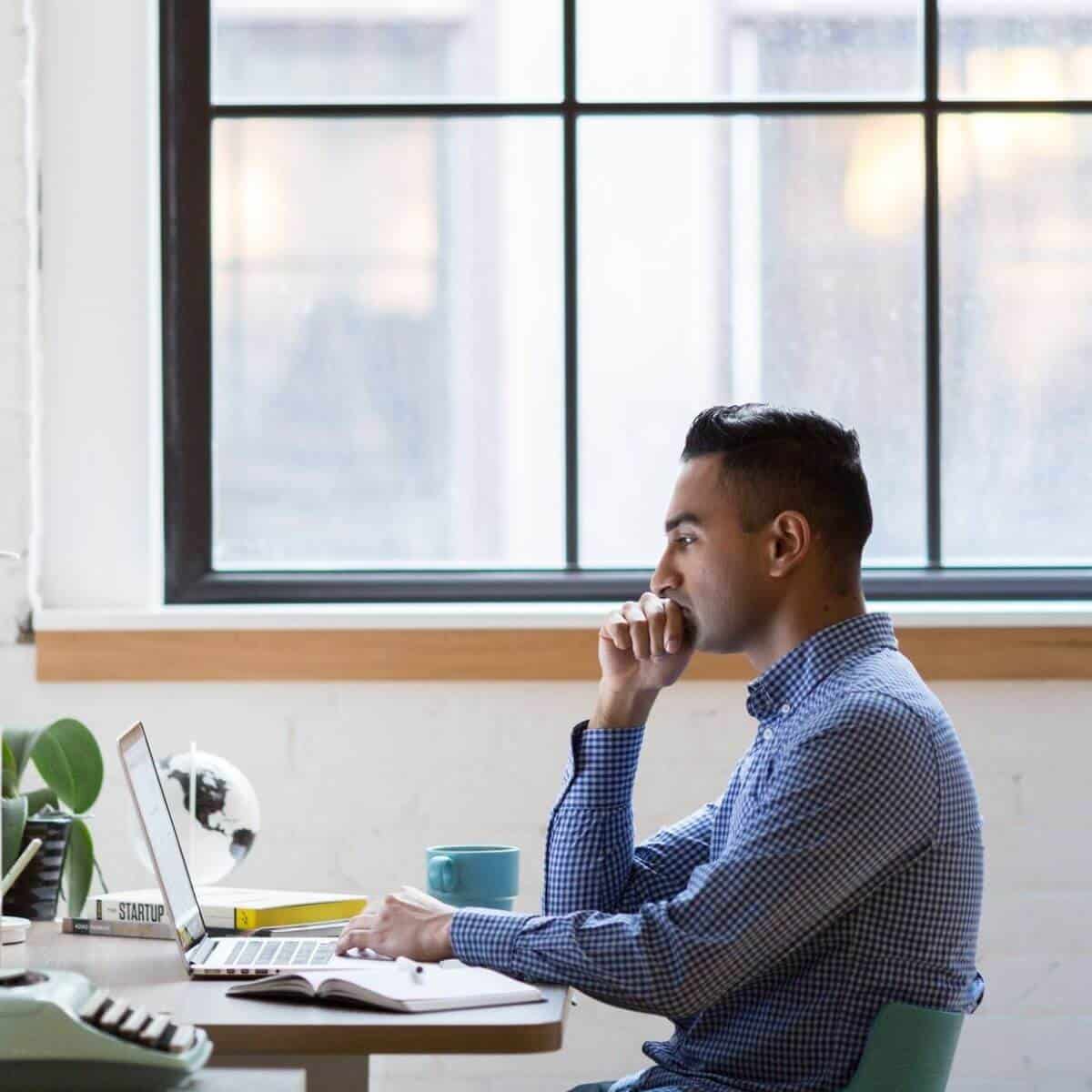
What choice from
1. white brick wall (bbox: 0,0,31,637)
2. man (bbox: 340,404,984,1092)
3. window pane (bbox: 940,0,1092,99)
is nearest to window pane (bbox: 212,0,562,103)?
white brick wall (bbox: 0,0,31,637)

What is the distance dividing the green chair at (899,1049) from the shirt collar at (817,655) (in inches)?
13.0

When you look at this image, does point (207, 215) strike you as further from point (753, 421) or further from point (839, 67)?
point (753, 421)

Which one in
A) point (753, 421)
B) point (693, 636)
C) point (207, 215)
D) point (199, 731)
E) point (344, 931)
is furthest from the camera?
point (207, 215)

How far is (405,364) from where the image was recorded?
2725 mm

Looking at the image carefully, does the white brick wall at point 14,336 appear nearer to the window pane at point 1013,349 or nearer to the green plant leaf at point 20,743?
the green plant leaf at point 20,743

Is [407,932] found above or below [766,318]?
below

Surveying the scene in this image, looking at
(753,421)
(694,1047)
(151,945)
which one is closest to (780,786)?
(694,1047)

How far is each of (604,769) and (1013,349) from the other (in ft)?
4.08

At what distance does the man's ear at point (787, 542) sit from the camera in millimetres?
1688

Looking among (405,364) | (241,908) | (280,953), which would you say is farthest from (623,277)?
(280,953)

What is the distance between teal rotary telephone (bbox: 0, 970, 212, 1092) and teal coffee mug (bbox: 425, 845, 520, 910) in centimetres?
67

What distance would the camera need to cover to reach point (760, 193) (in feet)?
8.95

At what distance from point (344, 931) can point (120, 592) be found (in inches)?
44.5

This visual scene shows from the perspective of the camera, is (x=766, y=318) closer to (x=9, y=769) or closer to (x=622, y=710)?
(x=622, y=710)
